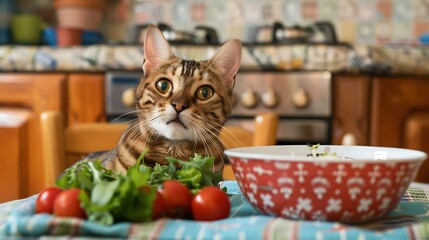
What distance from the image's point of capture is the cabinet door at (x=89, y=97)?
2.05 m

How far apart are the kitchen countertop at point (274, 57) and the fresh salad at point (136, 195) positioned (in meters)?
1.33

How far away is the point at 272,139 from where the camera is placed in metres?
1.33

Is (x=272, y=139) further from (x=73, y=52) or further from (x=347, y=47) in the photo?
(x=73, y=52)

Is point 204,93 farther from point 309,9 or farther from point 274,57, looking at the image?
point 309,9

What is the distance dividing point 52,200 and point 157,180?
0.37 ft

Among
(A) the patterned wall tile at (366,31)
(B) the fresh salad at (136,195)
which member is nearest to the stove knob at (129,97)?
(A) the patterned wall tile at (366,31)

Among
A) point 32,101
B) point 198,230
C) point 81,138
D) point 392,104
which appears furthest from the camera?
point 32,101

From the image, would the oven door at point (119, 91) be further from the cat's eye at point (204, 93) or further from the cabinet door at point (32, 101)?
the cat's eye at point (204, 93)

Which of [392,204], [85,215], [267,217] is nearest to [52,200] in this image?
[85,215]

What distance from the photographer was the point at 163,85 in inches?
35.2

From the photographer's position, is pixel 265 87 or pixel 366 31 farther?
pixel 366 31

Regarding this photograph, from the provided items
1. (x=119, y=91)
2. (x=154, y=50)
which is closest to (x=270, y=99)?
(x=119, y=91)

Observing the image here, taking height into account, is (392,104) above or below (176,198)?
below

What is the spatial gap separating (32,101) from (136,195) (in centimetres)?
173
